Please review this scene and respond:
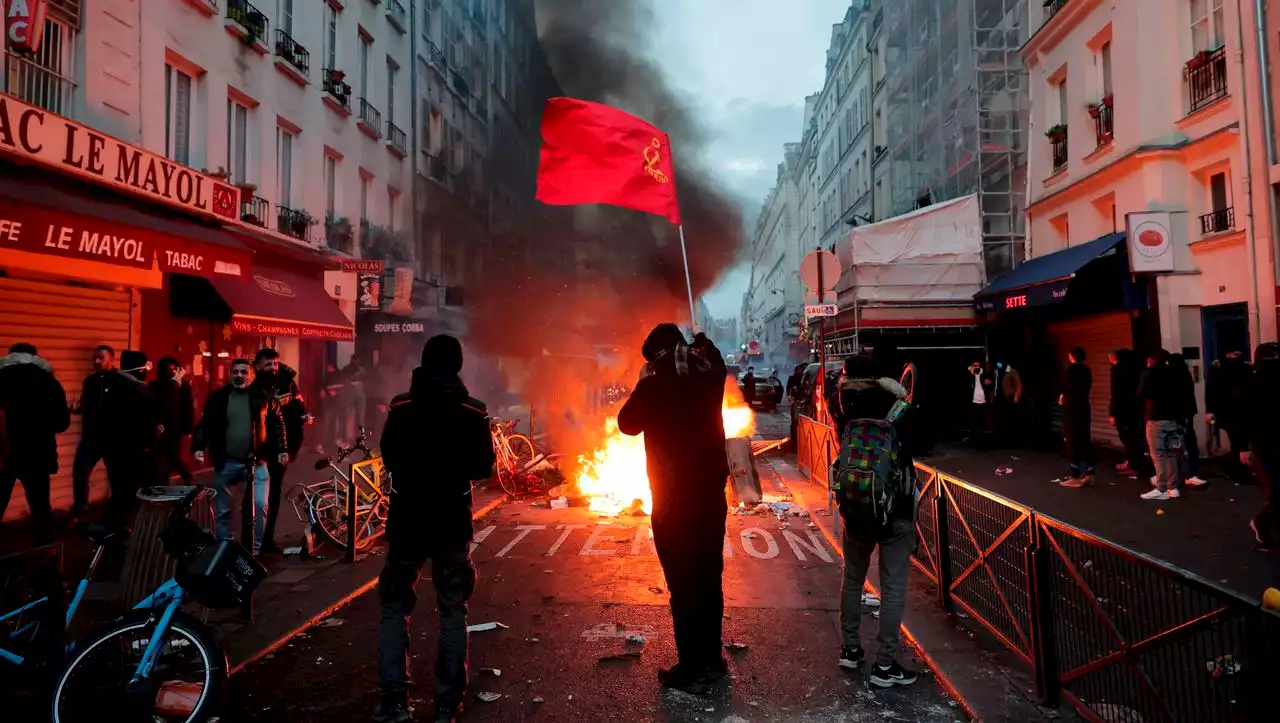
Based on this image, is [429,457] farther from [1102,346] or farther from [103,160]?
[1102,346]

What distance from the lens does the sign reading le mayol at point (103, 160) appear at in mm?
6902

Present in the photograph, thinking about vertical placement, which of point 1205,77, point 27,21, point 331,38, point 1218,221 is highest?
point 331,38

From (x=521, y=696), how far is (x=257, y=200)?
456 inches

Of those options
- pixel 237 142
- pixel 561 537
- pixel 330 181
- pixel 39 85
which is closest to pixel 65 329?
pixel 39 85

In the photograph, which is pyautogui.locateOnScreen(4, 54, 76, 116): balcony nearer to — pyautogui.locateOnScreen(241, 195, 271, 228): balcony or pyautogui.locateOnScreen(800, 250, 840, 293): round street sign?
pyautogui.locateOnScreen(241, 195, 271, 228): balcony

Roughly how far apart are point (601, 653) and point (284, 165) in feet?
42.0

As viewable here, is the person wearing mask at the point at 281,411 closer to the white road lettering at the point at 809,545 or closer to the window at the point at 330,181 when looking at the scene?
the white road lettering at the point at 809,545

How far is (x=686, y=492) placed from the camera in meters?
3.52

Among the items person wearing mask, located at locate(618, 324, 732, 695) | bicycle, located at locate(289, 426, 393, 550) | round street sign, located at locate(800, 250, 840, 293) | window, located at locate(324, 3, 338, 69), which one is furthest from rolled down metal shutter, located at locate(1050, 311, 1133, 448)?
window, located at locate(324, 3, 338, 69)

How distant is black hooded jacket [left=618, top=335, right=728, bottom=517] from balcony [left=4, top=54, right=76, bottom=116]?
8318 millimetres

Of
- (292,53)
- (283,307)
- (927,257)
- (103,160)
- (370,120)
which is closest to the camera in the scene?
(103,160)

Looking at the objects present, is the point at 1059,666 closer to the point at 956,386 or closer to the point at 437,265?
the point at 956,386

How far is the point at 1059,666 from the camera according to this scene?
3.45 meters

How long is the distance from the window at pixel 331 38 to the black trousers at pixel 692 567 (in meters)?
15.0
